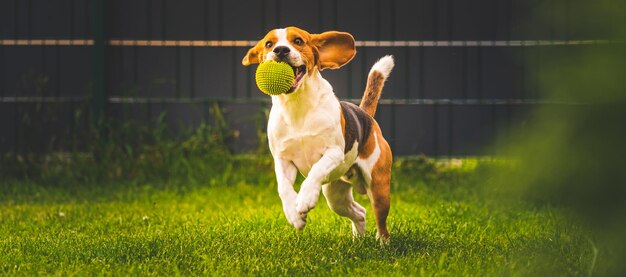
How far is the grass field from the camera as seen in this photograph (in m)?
3.67

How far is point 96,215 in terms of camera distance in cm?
565

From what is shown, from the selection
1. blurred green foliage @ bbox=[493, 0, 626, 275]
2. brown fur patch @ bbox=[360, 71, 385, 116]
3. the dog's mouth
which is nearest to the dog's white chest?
the dog's mouth

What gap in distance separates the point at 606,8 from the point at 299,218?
8.60 ft

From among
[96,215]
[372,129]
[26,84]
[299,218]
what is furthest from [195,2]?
[299,218]

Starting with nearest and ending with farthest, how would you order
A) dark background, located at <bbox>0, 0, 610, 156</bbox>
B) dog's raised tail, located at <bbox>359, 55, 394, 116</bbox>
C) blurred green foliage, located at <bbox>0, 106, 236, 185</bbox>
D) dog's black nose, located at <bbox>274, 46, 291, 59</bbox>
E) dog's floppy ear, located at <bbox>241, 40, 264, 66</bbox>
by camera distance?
dog's black nose, located at <bbox>274, 46, 291, 59</bbox>
dog's floppy ear, located at <bbox>241, 40, 264, 66</bbox>
dog's raised tail, located at <bbox>359, 55, 394, 116</bbox>
blurred green foliage, located at <bbox>0, 106, 236, 185</bbox>
dark background, located at <bbox>0, 0, 610, 156</bbox>

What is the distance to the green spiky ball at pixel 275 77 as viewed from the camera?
A: 3.68 m

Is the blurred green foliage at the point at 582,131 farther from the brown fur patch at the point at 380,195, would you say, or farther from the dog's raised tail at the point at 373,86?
the dog's raised tail at the point at 373,86

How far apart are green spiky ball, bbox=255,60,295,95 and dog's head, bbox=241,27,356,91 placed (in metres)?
0.05

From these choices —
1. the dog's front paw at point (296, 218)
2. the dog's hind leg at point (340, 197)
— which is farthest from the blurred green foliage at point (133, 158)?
the dog's front paw at point (296, 218)

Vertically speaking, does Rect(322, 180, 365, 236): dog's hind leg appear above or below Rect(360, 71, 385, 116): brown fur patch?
below

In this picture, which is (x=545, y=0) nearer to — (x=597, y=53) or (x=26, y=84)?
(x=597, y=53)

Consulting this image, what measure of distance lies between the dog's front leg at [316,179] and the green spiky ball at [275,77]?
33 centimetres

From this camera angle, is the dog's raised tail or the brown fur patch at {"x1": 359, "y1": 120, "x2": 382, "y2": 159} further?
the dog's raised tail

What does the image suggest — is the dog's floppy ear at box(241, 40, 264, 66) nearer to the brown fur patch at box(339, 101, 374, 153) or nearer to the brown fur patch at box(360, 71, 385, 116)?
the brown fur patch at box(339, 101, 374, 153)
